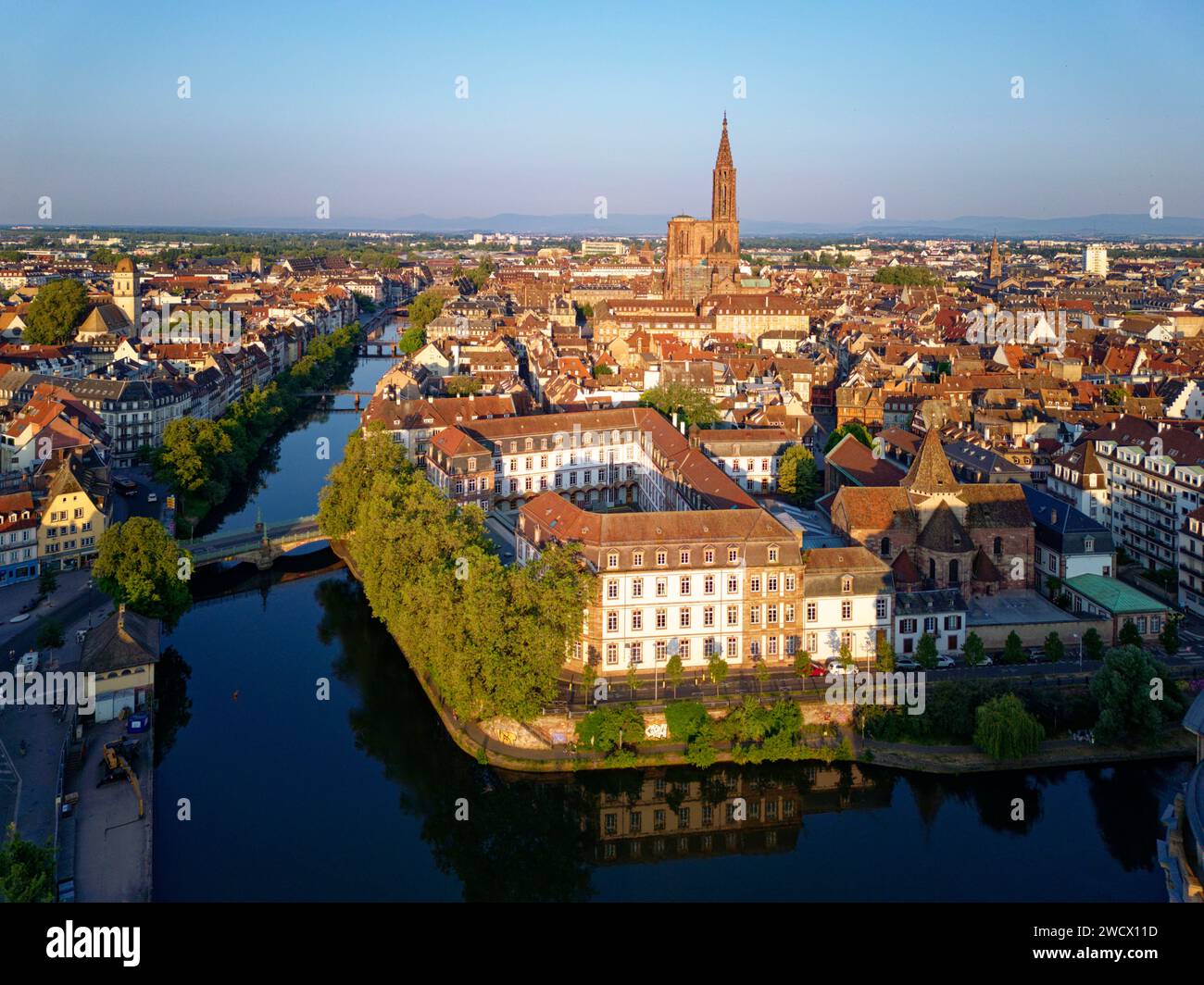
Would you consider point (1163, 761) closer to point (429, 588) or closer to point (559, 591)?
point (559, 591)

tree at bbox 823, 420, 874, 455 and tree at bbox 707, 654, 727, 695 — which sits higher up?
tree at bbox 823, 420, 874, 455

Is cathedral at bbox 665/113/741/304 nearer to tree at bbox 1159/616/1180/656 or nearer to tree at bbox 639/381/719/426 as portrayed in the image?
tree at bbox 639/381/719/426

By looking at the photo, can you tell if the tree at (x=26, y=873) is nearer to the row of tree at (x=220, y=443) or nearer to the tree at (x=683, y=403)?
the row of tree at (x=220, y=443)

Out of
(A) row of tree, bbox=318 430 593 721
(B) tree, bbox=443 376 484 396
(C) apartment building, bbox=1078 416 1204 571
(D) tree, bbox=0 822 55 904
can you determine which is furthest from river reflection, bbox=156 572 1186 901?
(B) tree, bbox=443 376 484 396

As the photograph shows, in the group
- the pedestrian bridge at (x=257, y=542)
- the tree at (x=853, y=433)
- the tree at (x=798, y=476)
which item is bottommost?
the pedestrian bridge at (x=257, y=542)

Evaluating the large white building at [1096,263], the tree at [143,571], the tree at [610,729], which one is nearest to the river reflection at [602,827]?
the tree at [610,729]

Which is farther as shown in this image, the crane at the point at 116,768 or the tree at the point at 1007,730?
the tree at the point at 1007,730
